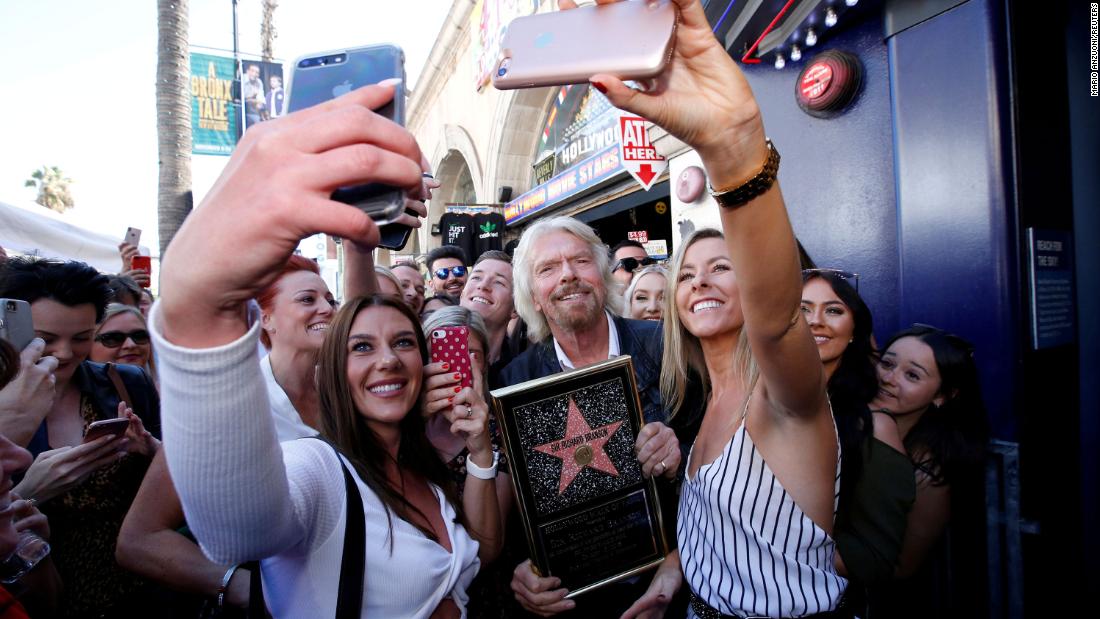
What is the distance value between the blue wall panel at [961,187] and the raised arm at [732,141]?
8.51 feet

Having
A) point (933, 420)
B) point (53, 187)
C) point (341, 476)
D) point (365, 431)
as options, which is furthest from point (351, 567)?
point (53, 187)

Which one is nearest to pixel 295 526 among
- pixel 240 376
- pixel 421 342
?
pixel 240 376

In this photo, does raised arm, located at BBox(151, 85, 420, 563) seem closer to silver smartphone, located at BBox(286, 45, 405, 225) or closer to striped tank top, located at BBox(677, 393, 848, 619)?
silver smartphone, located at BBox(286, 45, 405, 225)

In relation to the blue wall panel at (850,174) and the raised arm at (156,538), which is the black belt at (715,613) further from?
the blue wall panel at (850,174)

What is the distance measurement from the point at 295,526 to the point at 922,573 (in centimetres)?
306

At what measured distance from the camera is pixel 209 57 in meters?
11.0

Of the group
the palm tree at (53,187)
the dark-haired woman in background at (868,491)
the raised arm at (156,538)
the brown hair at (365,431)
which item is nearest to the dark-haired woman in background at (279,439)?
the raised arm at (156,538)

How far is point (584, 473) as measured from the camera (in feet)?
6.07

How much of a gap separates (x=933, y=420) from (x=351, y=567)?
2687 millimetres

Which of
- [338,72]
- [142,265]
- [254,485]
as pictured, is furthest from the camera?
[142,265]

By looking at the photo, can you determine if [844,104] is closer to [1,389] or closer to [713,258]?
[713,258]

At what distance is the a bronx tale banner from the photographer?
1076 centimetres

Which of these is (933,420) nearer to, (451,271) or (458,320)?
(458,320)

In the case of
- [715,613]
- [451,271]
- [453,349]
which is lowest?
[715,613]
